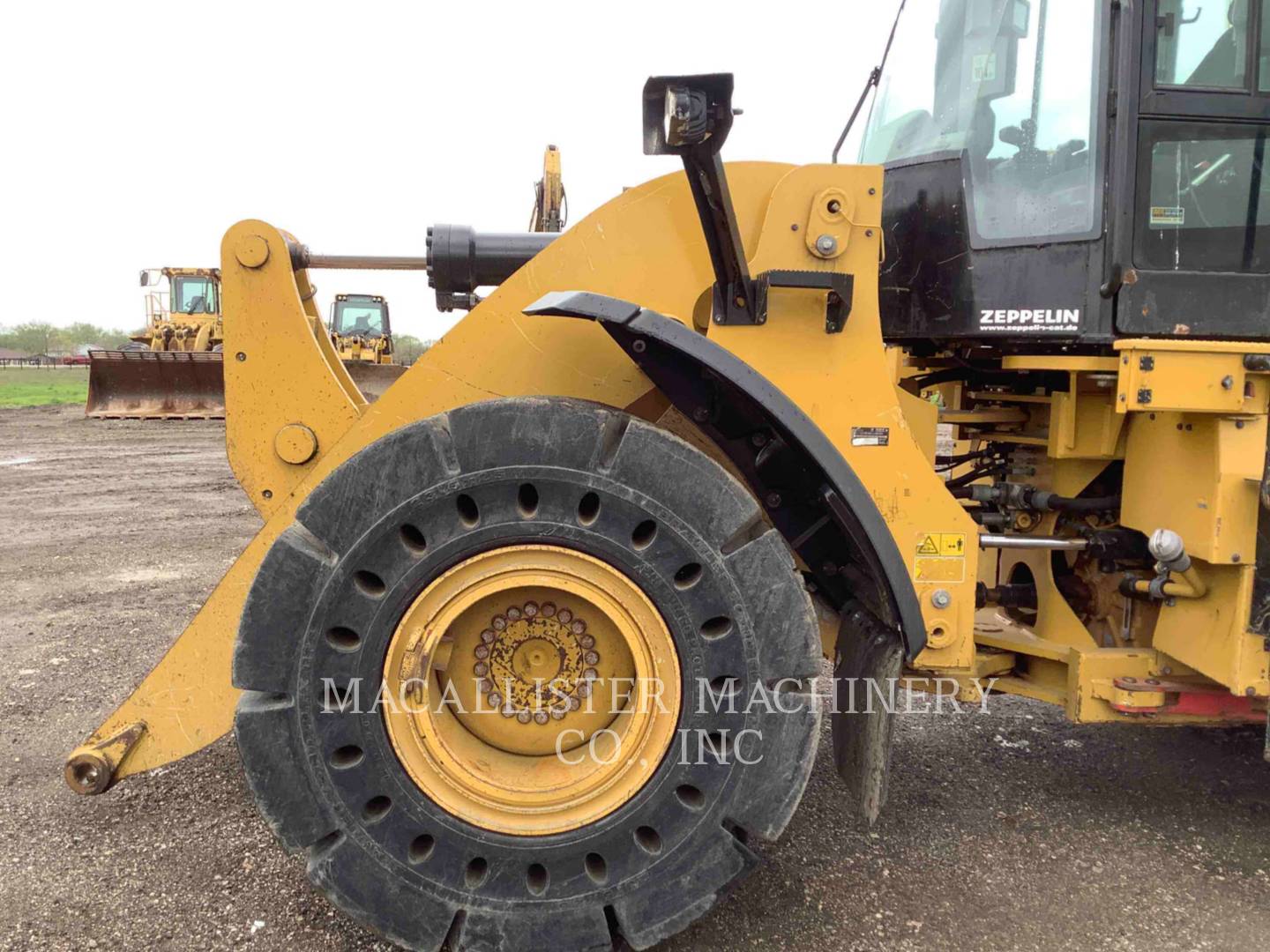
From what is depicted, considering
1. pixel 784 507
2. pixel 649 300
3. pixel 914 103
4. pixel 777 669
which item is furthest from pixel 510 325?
pixel 914 103

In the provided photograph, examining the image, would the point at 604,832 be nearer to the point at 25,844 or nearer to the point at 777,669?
the point at 777,669

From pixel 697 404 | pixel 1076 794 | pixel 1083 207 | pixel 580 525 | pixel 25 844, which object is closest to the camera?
pixel 580 525

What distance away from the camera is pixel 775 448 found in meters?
2.22

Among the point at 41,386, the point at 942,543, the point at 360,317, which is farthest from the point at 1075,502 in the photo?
the point at 41,386

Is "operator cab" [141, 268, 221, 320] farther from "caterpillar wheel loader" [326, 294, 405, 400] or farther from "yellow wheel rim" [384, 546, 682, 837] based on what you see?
"yellow wheel rim" [384, 546, 682, 837]

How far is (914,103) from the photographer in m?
2.84

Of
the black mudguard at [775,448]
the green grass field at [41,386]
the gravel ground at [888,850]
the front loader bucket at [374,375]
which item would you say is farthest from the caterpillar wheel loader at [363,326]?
the black mudguard at [775,448]

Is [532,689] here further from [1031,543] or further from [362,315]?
[362,315]

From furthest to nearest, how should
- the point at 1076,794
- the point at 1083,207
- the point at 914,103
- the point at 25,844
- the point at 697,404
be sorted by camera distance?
the point at 1076,794 < the point at 914,103 < the point at 25,844 < the point at 1083,207 < the point at 697,404

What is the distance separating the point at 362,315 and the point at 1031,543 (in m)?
21.6

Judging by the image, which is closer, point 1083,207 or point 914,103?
point 1083,207

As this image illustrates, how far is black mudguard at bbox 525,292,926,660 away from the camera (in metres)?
1.95

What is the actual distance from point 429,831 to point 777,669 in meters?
0.88

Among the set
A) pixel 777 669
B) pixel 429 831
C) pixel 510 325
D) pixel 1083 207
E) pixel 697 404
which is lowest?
pixel 429 831
